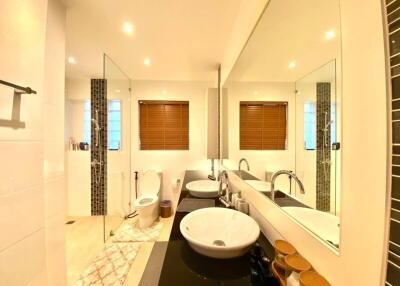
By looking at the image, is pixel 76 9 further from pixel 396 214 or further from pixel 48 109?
pixel 396 214

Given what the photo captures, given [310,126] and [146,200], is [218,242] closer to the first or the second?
[310,126]

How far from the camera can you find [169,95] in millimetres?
3326

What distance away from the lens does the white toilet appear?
2697 millimetres

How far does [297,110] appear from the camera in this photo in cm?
92

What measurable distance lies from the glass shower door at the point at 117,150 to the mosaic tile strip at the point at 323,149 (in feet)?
8.93

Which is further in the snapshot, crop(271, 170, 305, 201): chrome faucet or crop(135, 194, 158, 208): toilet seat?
crop(135, 194, 158, 208): toilet seat

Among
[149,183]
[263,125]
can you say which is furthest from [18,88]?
[149,183]

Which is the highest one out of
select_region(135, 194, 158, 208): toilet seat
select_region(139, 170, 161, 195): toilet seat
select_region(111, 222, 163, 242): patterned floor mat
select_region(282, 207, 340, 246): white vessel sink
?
select_region(282, 207, 340, 246): white vessel sink

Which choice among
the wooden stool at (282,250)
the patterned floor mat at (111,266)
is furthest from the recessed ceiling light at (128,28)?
the patterned floor mat at (111,266)

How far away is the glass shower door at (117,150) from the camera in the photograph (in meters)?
2.78

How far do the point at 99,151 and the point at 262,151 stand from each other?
255cm

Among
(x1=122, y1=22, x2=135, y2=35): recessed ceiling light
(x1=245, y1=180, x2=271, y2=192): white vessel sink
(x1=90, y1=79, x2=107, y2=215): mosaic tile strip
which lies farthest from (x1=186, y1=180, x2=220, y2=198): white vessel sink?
(x1=122, y1=22, x2=135, y2=35): recessed ceiling light

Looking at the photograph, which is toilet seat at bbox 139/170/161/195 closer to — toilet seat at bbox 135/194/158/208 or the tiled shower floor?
toilet seat at bbox 135/194/158/208

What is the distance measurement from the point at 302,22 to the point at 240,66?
83cm
